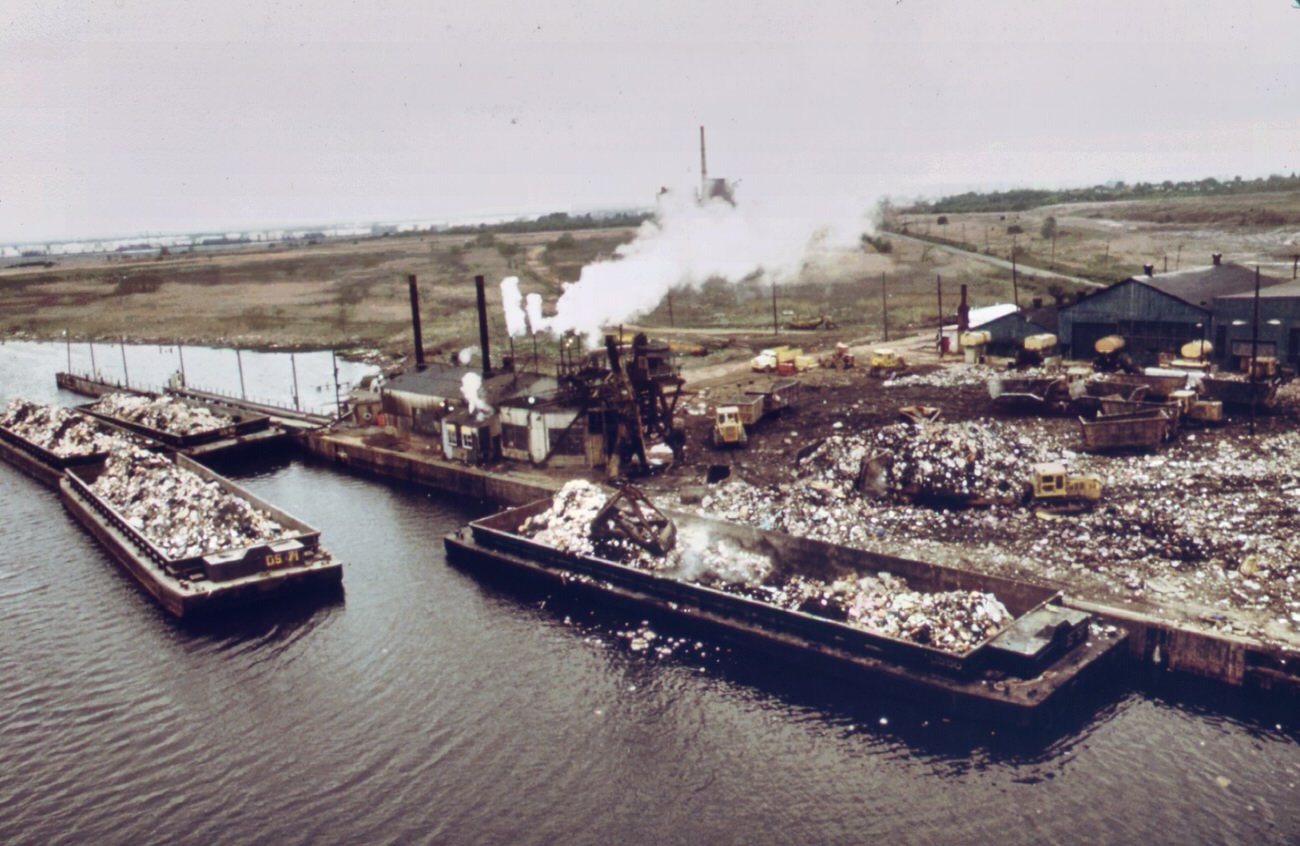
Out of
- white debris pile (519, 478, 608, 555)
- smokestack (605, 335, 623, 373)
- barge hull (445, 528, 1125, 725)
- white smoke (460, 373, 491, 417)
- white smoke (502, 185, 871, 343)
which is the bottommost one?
barge hull (445, 528, 1125, 725)

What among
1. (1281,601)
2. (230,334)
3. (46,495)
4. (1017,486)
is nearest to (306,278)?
(230,334)

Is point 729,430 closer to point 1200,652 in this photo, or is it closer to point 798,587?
point 798,587

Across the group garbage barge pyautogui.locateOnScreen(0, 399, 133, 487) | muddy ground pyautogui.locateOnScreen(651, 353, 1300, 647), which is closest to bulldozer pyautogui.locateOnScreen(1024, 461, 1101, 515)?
muddy ground pyautogui.locateOnScreen(651, 353, 1300, 647)

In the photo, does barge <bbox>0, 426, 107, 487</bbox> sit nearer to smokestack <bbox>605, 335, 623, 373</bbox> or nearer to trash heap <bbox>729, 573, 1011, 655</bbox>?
smokestack <bbox>605, 335, 623, 373</bbox>

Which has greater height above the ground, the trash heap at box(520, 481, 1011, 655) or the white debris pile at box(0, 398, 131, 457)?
the white debris pile at box(0, 398, 131, 457)

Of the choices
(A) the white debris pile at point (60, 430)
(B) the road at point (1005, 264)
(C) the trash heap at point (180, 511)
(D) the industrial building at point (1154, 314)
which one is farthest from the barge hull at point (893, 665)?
Answer: (B) the road at point (1005, 264)

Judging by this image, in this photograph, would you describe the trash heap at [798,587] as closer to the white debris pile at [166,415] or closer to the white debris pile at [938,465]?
the white debris pile at [938,465]

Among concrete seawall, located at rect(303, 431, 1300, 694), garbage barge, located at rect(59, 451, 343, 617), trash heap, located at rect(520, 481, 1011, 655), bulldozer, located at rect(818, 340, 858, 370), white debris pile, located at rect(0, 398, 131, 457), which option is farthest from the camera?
bulldozer, located at rect(818, 340, 858, 370)
